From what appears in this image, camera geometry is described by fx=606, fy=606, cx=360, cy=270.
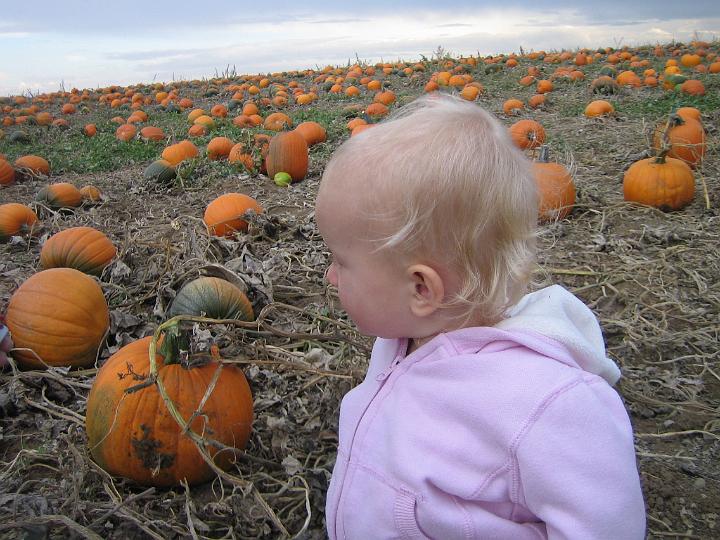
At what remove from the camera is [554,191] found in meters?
4.99

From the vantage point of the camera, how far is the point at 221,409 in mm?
2438

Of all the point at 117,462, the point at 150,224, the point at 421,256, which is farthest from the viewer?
the point at 150,224

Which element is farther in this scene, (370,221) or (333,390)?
(333,390)

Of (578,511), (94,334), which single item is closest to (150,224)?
(94,334)

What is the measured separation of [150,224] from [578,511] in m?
5.30

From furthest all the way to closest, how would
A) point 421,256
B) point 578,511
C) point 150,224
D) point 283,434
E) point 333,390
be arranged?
point 150,224 → point 333,390 → point 283,434 → point 421,256 → point 578,511

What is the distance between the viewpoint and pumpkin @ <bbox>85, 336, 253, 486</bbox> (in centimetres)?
237

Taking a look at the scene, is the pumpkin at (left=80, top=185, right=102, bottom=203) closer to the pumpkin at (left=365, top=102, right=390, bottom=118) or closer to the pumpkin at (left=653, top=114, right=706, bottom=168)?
the pumpkin at (left=365, top=102, right=390, bottom=118)

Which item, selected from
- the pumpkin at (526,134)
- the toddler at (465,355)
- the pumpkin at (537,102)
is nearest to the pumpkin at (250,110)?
the pumpkin at (537,102)

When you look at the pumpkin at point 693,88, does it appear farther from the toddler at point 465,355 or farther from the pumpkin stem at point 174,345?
the pumpkin stem at point 174,345

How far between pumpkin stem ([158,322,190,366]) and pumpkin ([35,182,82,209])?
187 inches

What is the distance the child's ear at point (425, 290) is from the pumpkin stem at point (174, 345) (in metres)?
1.17

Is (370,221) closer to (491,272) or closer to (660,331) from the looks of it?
(491,272)

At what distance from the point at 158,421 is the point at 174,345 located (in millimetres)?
300
